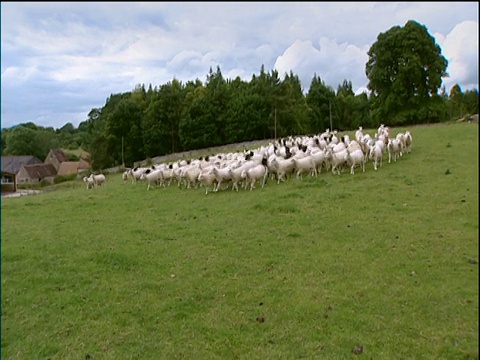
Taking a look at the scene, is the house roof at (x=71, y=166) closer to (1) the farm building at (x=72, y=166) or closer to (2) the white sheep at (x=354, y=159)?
(1) the farm building at (x=72, y=166)

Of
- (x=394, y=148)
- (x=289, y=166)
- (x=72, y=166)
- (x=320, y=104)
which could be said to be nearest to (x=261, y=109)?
(x=320, y=104)

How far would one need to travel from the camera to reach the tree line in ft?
128

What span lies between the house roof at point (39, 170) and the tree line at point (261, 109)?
7.45 metres

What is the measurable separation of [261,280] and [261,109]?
46.0 metres

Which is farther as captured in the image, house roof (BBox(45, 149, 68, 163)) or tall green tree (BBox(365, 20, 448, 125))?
house roof (BBox(45, 149, 68, 163))

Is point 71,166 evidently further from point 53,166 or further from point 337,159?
point 337,159

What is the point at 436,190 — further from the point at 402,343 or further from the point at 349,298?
the point at 402,343

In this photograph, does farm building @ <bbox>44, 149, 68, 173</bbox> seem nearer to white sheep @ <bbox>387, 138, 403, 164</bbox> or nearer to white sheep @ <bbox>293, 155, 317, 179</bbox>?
white sheep @ <bbox>293, 155, 317, 179</bbox>

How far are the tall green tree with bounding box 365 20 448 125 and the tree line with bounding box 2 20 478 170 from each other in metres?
0.09

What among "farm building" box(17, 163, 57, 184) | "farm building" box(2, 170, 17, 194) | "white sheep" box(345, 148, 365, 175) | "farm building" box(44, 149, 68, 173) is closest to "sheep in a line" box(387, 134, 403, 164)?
"white sheep" box(345, 148, 365, 175)

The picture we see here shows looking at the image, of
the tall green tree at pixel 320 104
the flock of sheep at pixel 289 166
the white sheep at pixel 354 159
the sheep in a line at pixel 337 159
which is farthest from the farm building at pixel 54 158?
the white sheep at pixel 354 159

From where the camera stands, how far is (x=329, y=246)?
877cm

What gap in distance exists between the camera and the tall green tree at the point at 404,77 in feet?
120

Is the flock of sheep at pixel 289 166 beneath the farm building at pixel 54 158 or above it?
beneath
